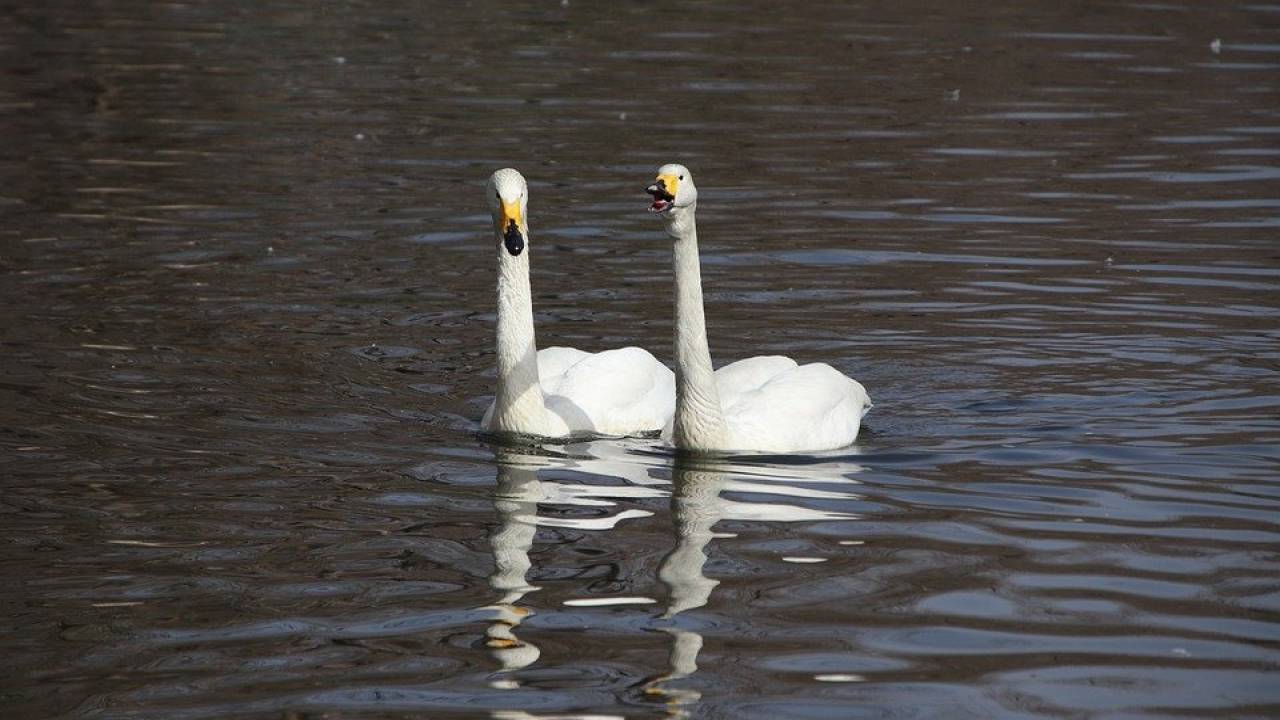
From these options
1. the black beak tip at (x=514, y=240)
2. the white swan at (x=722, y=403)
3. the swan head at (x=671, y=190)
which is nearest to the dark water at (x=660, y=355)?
the white swan at (x=722, y=403)

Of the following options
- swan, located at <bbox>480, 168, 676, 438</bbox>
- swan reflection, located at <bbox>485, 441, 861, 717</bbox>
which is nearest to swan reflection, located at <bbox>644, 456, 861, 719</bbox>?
swan reflection, located at <bbox>485, 441, 861, 717</bbox>

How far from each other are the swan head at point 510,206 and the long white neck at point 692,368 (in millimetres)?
886

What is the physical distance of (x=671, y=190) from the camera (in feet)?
35.5

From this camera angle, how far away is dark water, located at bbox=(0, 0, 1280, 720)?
8070mm

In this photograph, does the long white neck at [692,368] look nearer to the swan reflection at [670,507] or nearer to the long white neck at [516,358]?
the swan reflection at [670,507]

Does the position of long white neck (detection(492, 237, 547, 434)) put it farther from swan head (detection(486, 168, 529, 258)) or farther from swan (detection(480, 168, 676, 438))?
swan head (detection(486, 168, 529, 258))

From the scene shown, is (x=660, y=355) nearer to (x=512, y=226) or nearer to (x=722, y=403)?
(x=722, y=403)

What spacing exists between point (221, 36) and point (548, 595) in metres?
23.7

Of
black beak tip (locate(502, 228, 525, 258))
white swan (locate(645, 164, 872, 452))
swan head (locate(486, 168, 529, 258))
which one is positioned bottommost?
white swan (locate(645, 164, 872, 452))

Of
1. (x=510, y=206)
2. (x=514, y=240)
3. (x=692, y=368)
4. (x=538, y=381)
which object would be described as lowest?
(x=538, y=381)

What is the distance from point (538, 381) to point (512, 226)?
97 cm

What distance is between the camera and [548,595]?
8812 mm

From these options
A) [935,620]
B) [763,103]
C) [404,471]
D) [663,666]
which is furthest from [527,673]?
[763,103]

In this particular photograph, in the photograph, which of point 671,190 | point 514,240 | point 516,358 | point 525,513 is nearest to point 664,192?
point 671,190
